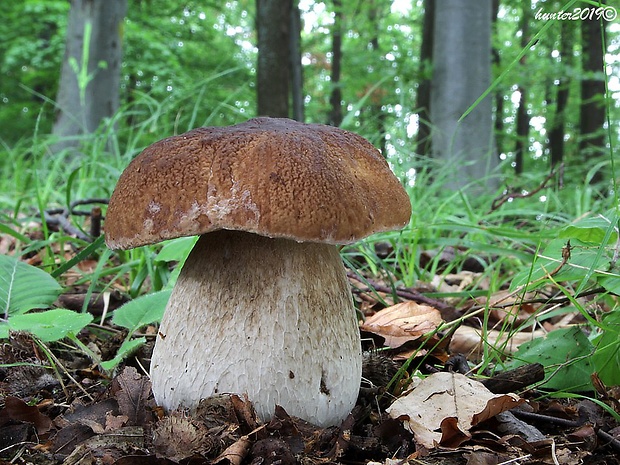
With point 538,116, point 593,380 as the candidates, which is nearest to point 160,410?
point 593,380

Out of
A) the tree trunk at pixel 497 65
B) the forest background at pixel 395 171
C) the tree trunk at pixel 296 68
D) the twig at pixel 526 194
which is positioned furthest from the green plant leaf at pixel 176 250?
the tree trunk at pixel 497 65

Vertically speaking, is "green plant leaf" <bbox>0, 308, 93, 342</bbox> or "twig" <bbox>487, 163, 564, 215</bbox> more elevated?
"twig" <bbox>487, 163, 564, 215</bbox>

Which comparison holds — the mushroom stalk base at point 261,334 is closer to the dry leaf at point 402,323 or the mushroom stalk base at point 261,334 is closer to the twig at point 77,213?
the dry leaf at point 402,323

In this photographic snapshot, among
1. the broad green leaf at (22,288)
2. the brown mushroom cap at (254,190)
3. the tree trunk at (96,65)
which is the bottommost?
the broad green leaf at (22,288)

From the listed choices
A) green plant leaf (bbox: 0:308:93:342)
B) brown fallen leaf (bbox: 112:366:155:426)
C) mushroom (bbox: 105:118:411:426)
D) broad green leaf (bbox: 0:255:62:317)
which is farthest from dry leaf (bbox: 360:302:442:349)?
broad green leaf (bbox: 0:255:62:317)

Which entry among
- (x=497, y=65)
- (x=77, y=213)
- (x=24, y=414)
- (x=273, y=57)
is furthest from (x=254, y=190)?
(x=497, y=65)

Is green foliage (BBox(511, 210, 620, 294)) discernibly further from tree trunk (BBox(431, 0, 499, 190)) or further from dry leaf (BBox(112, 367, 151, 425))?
tree trunk (BBox(431, 0, 499, 190))

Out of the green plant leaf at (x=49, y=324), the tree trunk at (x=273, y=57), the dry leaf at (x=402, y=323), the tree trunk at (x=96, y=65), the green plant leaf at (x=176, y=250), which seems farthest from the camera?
the tree trunk at (x=273, y=57)
